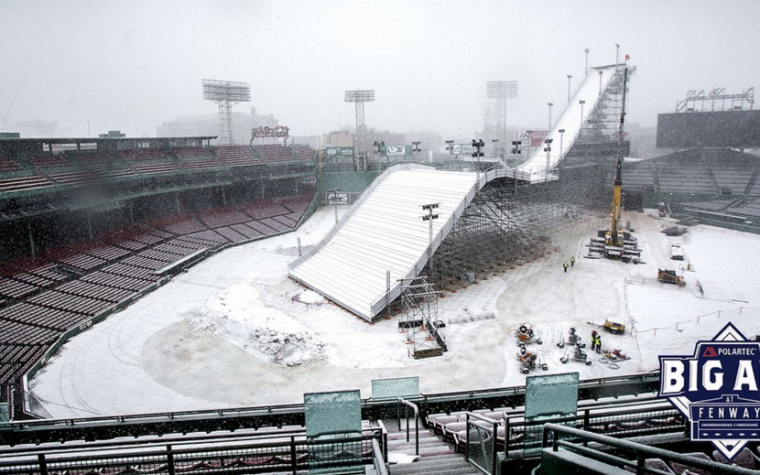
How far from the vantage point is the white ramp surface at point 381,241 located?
23.3 meters

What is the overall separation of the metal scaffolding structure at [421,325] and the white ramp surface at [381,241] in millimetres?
1067

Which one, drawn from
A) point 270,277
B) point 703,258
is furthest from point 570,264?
point 270,277

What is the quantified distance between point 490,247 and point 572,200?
19.2 metres

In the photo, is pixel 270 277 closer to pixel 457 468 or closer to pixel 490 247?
pixel 490 247

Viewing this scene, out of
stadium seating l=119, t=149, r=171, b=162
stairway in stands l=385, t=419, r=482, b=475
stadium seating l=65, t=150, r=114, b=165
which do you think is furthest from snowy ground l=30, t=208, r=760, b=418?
stadium seating l=119, t=149, r=171, b=162

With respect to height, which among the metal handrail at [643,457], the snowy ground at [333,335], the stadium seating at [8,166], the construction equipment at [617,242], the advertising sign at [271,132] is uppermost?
the advertising sign at [271,132]

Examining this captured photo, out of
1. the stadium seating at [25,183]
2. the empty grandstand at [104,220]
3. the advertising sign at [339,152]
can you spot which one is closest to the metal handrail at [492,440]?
the empty grandstand at [104,220]

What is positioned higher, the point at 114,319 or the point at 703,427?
the point at 703,427

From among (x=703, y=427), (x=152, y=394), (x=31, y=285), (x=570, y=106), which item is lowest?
(x=152, y=394)

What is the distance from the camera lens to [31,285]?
77.2 feet

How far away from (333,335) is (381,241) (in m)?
9.17

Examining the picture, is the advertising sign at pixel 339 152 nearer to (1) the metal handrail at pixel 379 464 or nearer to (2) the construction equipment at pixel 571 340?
(2) the construction equipment at pixel 571 340

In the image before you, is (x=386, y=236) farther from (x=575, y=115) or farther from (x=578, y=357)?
(x=575, y=115)

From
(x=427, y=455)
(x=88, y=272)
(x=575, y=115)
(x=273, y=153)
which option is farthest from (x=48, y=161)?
(x=575, y=115)
